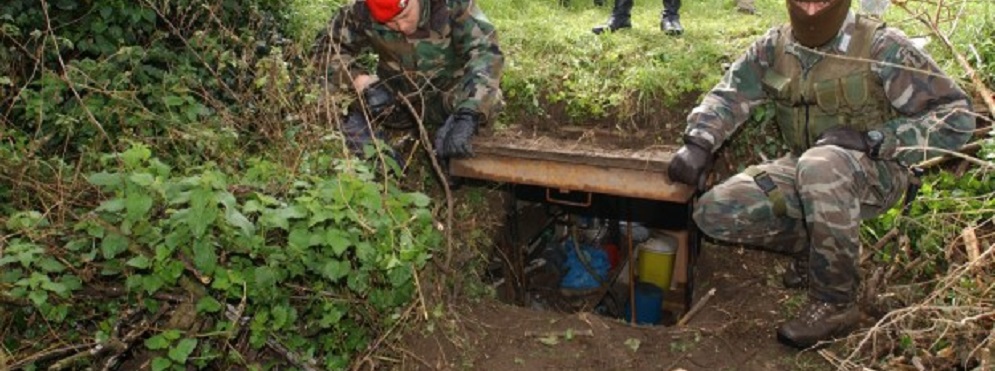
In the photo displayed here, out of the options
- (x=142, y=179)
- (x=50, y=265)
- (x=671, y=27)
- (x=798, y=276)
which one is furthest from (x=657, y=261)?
(x=50, y=265)

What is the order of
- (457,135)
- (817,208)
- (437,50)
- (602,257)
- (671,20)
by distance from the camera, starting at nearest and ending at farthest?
(817,208) → (457,135) → (437,50) → (602,257) → (671,20)

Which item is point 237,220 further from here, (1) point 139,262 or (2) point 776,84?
(2) point 776,84

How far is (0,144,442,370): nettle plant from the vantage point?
2.72 meters

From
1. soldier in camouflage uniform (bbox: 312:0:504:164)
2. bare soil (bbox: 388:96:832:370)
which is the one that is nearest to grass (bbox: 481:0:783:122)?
soldier in camouflage uniform (bbox: 312:0:504:164)

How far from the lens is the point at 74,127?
3.87 metres

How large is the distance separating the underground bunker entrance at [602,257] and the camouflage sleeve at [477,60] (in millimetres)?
1104

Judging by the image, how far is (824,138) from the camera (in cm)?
382

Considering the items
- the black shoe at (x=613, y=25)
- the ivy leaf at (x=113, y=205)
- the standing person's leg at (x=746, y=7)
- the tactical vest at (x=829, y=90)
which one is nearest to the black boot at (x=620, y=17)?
the black shoe at (x=613, y=25)

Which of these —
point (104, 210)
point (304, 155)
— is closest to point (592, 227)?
point (304, 155)

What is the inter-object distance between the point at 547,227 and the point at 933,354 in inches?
126

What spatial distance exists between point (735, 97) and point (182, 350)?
2774 mm

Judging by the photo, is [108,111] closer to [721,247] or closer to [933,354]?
[721,247]

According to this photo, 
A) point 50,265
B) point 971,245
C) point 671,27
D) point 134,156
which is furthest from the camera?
point 671,27

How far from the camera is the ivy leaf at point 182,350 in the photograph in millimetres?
2732
